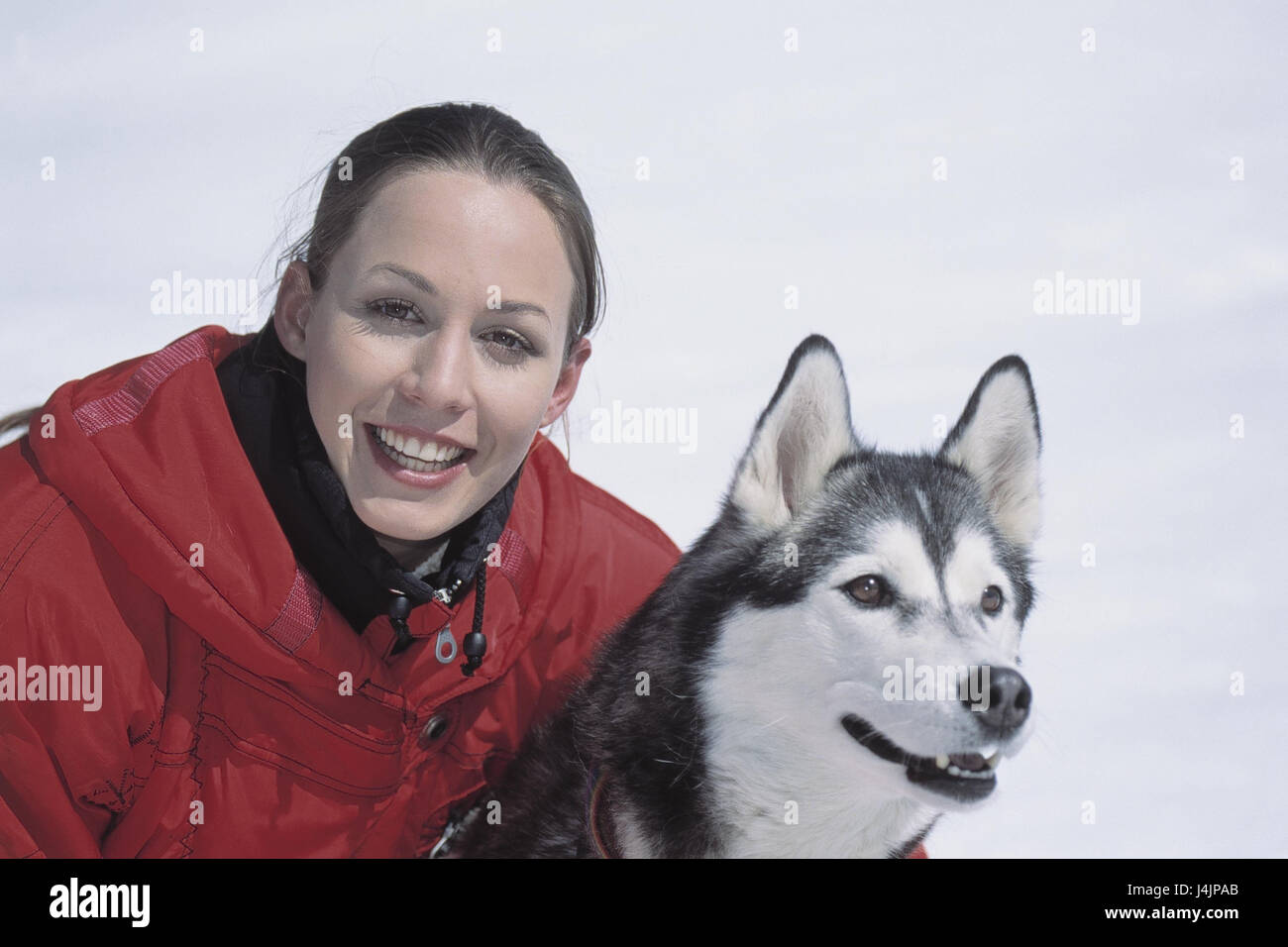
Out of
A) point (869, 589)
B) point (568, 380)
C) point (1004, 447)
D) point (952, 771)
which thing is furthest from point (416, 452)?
point (1004, 447)

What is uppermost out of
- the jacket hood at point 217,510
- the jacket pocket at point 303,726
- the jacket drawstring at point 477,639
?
the jacket hood at point 217,510

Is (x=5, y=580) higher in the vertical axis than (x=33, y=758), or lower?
higher

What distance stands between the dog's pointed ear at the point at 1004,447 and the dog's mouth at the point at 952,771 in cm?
70

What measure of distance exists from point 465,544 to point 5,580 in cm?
91

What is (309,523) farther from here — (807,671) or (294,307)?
(807,671)

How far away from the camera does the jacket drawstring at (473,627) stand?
2463 mm

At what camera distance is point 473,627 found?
263 centimetres

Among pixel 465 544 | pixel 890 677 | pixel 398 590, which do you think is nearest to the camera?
pixel 890 677

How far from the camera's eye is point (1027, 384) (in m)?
2.78

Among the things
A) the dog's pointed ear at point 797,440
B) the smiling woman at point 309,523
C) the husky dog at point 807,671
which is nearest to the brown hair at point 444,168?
the smiling woman at point 309,523

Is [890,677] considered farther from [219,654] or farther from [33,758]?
[33,758]

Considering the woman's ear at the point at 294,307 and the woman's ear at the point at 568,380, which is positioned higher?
the woman's ear at the point at 294,307

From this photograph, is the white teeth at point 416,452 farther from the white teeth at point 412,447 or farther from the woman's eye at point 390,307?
the woman's eye at point 390,307
